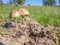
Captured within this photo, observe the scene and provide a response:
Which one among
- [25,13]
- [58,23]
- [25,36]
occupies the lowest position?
[58,23]

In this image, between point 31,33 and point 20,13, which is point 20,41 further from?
point 20,13

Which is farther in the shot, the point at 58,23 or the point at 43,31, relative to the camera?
the point at 58,23

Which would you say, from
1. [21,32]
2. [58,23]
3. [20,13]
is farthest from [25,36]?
[58,23]

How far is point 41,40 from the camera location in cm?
402

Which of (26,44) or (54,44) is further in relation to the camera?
(54,44)

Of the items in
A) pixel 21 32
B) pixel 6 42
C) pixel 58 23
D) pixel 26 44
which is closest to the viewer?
pixel 6 42

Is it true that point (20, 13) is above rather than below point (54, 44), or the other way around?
above

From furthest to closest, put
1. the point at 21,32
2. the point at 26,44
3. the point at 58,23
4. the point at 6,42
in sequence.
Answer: the point at 58,23
the point at 21,32
the point at 26,44
the point at 6,42

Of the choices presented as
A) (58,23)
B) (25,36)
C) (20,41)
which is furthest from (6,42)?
(58,23)

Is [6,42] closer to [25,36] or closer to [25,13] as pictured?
[25,36]

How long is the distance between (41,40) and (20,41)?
440mm

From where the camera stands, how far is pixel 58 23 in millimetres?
6828

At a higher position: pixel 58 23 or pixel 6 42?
pixel 6 42

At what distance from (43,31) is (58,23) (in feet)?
9.06
